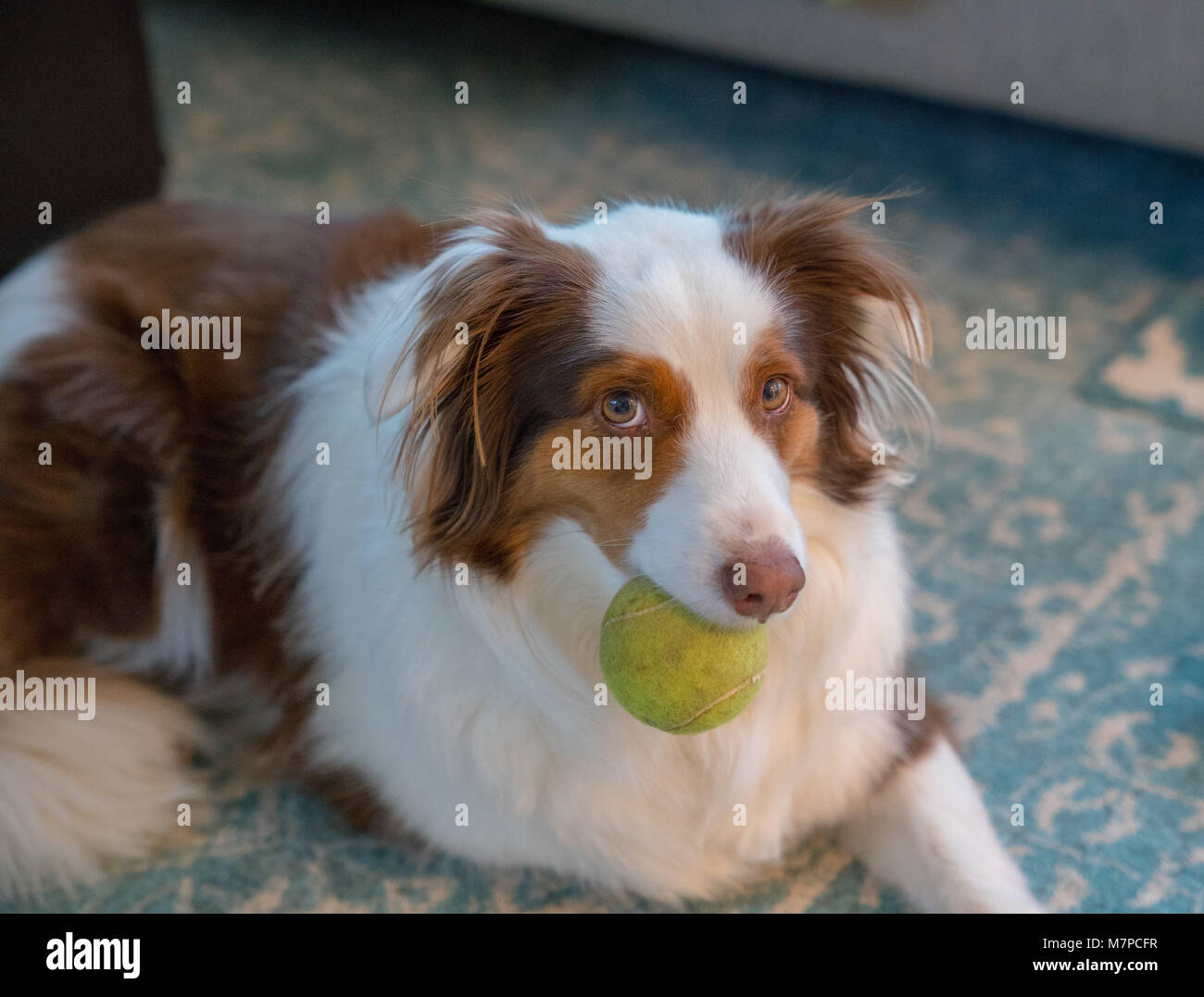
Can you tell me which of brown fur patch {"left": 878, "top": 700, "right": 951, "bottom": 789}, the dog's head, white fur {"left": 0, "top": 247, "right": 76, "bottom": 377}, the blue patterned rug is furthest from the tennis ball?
white fur {"left": 0, "top": 247, "right": 76, "bottom": 377}

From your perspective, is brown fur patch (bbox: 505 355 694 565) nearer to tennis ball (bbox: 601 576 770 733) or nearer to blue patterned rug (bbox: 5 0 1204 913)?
tennis ball (bbox: 601 576 770 733)

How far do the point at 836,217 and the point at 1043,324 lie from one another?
5.81ft

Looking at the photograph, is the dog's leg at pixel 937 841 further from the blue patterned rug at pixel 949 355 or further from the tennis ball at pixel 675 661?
the tennis ball at pixel 675 661

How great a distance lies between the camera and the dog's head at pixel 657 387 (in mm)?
1616

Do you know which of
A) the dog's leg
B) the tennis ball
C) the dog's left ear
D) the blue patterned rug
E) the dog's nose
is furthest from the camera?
the blue patterned rug

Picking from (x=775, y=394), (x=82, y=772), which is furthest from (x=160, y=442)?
(x=775, y=394)

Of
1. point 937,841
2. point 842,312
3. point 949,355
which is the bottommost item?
point 937,841

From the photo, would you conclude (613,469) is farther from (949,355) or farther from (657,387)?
(949,355)

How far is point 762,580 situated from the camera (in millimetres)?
1533

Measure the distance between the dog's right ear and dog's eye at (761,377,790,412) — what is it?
26 cm

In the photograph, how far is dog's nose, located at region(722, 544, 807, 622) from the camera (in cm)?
154

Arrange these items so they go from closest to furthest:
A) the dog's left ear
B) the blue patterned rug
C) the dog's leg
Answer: the dog's left ear < the dog's leg < the blue patterned rug

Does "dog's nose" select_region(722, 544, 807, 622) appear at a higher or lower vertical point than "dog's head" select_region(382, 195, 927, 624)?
lower

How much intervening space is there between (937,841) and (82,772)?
145 cm
